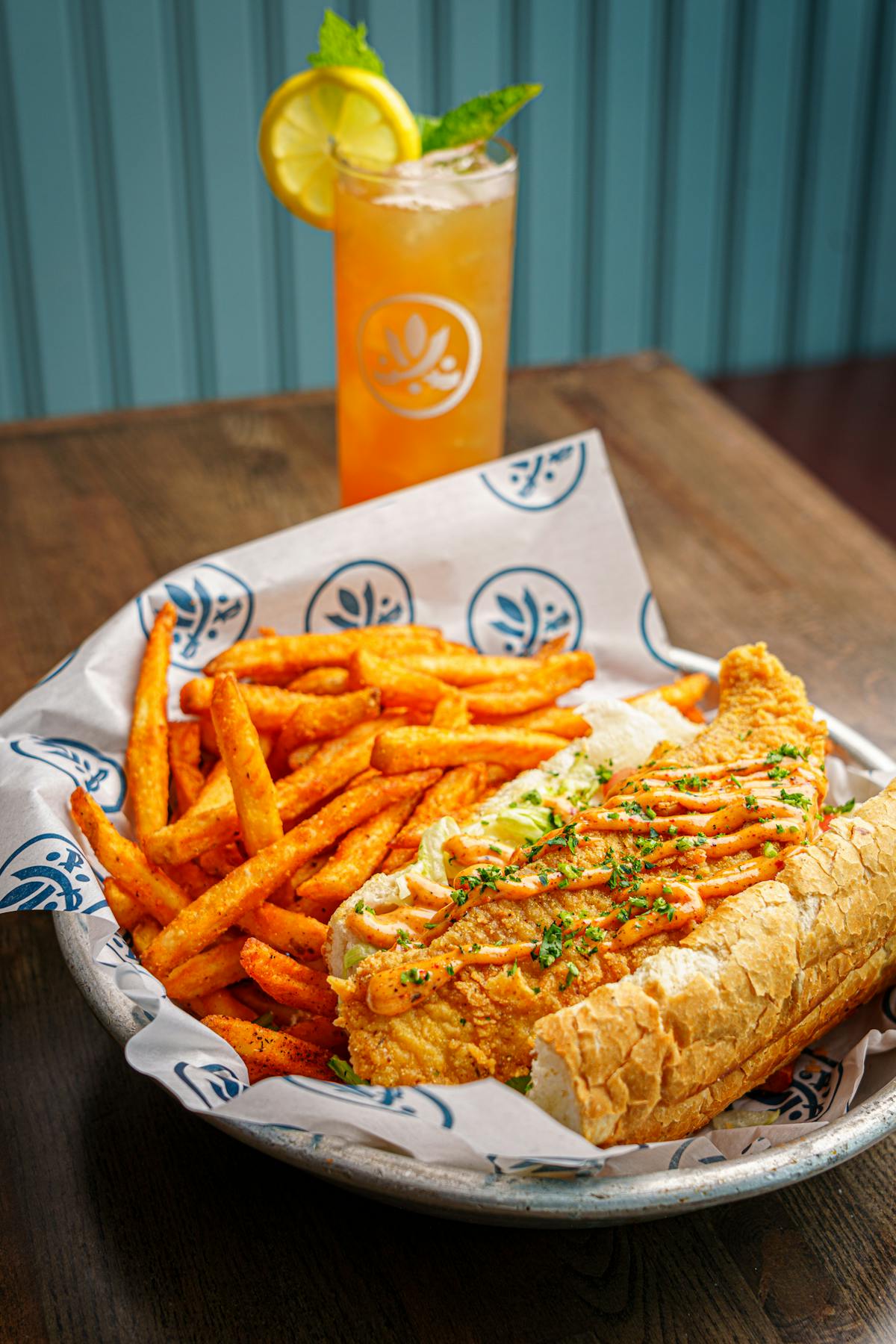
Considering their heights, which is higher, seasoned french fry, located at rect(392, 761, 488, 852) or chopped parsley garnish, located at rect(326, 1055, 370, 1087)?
seasoned french fry, located at rect(392, 761, 488, 852)

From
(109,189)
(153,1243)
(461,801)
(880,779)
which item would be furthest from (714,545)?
(109,189)

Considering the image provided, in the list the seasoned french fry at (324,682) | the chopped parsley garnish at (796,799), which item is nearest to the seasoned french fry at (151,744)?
the seasoned french fry at (324,682)

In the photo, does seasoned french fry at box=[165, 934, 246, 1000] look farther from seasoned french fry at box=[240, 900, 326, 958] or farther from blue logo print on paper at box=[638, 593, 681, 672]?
blue logo print on paper at box=[638, 593, 681, 672]

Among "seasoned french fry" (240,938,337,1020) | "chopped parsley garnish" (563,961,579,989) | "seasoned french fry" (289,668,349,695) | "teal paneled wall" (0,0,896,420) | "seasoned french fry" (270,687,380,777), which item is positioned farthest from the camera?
"teal paneled wall" (0,0,896,420)

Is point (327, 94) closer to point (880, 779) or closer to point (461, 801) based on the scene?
point (461, 801)

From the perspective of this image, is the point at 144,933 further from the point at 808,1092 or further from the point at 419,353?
the point at 419,353

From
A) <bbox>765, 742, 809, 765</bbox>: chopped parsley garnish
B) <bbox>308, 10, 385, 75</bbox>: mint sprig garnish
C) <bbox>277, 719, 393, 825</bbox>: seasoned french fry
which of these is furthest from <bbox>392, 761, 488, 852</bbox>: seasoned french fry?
<bbox>308, 10, 385, 75</bbox>: mint sprig garnish

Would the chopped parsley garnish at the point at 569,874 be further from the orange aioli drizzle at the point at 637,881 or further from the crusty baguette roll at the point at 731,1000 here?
the crusty baguette roll at the point at 731,1000
